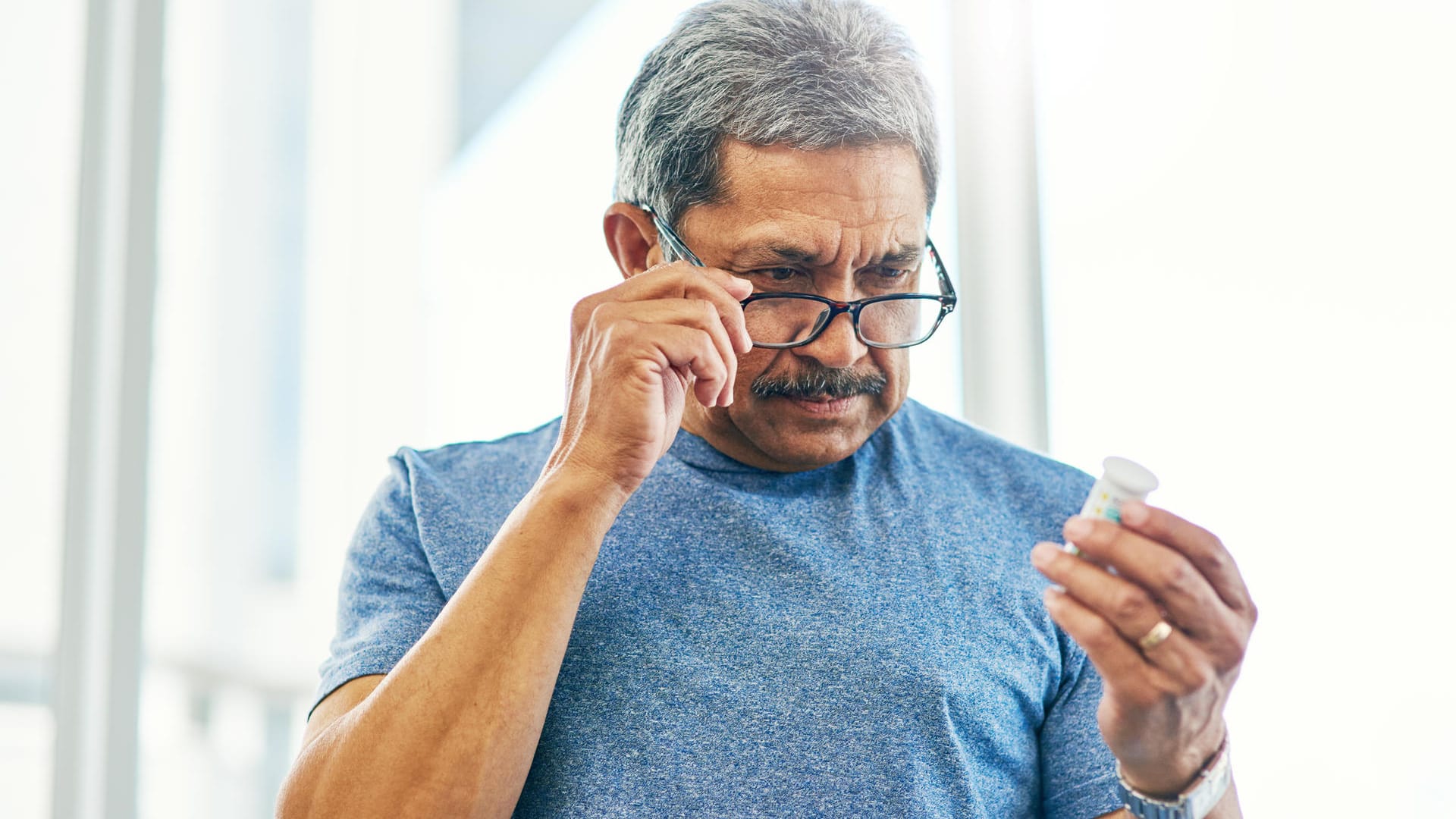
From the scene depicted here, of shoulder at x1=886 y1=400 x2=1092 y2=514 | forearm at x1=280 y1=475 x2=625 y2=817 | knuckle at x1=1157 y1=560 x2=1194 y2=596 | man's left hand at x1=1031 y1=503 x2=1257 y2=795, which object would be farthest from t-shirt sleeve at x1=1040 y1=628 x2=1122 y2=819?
forearm at x1=280 y1=475 x2=625 y2=817

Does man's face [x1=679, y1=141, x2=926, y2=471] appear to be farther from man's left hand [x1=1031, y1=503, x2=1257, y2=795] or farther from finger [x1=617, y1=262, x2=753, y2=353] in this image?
man's left hand [x1=1031, y1=503, x2=1257, y2=795]

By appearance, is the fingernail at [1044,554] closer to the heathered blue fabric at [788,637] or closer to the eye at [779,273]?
the heathered blue fabric at [788,637]

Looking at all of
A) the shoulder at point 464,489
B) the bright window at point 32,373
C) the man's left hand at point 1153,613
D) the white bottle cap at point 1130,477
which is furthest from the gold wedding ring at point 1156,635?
the bright window at point 32,373

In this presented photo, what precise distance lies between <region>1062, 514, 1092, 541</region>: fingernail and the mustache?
1.57 feet

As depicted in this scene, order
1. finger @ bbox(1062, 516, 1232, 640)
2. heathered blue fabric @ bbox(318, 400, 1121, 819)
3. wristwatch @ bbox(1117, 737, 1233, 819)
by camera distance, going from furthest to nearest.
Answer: heathered blue fabric @ bbox(318, 400, 1121, 819), wristwatch @ bbox(1117, 737, 1233, 819), finger @ bbox(1062, 516, 1232, 640)

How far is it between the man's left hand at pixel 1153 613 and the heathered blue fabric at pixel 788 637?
34 centimetres

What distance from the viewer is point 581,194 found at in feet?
8.09

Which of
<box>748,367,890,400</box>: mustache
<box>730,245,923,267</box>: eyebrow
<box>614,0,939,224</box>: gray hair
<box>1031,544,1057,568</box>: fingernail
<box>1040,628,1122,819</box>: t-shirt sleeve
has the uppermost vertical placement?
<box>614,0,939,224</box>: gray hair

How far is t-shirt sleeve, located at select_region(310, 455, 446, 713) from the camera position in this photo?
4.56 feet

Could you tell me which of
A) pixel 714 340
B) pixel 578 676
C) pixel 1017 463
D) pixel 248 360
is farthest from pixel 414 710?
pixel 248 360

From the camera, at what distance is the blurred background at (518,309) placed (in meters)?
1.72

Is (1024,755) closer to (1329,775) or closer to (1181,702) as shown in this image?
(1181,702)

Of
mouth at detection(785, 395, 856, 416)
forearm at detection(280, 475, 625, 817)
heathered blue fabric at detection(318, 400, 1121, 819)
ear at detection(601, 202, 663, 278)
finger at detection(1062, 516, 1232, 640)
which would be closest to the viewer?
finger at detection(1062, 516, 1232, 640)

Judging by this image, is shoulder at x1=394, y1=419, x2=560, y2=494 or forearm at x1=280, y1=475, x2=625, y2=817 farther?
shoulder at x1=394, y1=419, x2=560, y2=494
